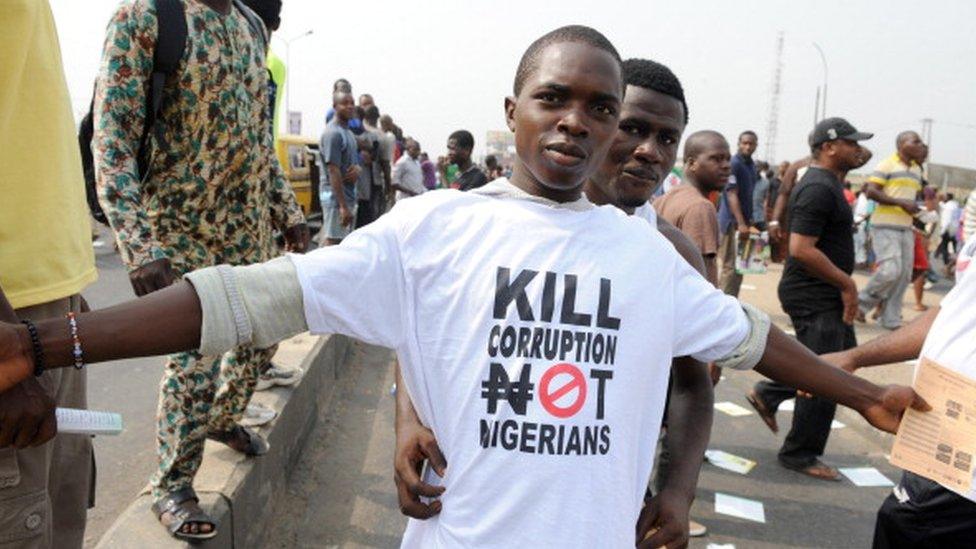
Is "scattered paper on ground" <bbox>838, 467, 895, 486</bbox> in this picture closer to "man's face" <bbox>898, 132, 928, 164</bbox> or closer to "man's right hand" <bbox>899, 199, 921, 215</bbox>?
"man's right hand" <bbox>899, 199, 921, 215</bbox>

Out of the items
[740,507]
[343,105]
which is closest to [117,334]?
[740,507]

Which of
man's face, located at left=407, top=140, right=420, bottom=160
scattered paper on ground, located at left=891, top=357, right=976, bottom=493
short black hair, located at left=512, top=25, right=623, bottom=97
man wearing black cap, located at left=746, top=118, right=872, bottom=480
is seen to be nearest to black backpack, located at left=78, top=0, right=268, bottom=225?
short black hair, located at left=512, top=25, right=623, bottom=97

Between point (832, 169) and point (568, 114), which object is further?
point (832, 169)

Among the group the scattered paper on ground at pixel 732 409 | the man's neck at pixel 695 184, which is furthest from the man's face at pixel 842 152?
the scattered paper on ground at pixel 732 409

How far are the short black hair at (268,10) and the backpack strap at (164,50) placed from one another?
3.07 ft

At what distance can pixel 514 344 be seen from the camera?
1.34 metres

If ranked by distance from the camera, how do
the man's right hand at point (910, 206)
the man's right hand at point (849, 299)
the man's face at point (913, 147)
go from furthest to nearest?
the man's face at point (913, 147) < the man's right hand at point (910, 206) < the man's right hand at point (849, 299)

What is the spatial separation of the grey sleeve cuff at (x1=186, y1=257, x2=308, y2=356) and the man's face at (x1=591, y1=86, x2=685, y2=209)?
133cm

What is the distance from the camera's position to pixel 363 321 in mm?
1320

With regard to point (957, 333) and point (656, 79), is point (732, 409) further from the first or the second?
point (656, 79)

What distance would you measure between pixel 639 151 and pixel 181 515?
186cm

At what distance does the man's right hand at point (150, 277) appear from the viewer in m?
2.20

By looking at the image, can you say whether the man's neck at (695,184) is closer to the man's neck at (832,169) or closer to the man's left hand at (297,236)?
the man's neck at (832,169)

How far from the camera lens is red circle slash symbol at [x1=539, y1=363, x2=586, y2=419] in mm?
1331
